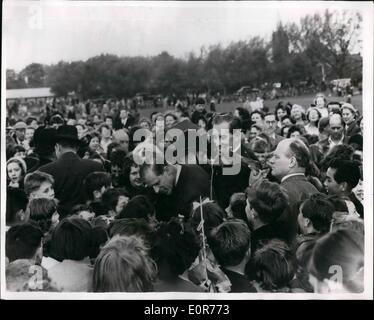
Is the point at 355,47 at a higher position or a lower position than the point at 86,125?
higher

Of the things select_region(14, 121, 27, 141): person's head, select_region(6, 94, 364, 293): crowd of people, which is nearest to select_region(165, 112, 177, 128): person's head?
select_region(6, 94, 364, 293): crowd of people

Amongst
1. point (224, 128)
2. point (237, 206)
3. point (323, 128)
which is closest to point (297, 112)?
point (323, 128)

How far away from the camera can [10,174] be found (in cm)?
296

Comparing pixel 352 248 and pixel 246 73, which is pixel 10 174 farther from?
pixel 352 248

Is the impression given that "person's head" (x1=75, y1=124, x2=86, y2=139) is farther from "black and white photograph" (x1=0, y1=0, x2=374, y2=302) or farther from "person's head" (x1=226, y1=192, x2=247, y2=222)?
"person's head" (x1=226, y1=192, x2=247, y2=222)

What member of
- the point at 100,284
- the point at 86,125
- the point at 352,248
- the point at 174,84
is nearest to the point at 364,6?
the point at 174,84

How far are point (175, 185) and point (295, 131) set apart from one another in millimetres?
851

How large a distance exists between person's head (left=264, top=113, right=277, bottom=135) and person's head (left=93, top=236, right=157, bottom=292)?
1.08 m

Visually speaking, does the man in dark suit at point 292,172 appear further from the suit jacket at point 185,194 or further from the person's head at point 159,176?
the person's head at point 159,176

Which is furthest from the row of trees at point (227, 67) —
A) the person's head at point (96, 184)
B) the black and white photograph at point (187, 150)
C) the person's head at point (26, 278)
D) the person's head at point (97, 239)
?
the person's head at point (26, 278)

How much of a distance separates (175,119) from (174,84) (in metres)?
0.23

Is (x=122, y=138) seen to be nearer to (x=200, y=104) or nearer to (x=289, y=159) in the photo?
(x=200, y=104)

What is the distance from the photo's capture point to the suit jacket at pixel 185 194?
2900mm
